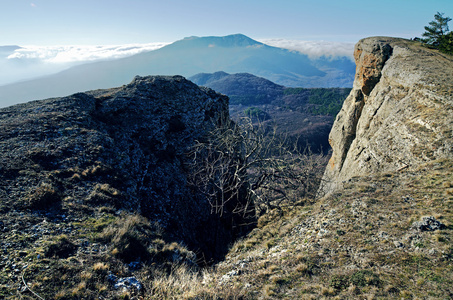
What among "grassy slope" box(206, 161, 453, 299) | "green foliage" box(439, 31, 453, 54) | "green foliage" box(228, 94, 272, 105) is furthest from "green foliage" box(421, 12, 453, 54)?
"green foliage" box(228, 94, 272, 105)

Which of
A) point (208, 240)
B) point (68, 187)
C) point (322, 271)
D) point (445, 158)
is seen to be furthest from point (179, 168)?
point (445, 158)

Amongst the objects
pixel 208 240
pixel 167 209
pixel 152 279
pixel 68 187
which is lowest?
pixel 208 240

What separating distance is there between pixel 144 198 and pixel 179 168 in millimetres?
3759

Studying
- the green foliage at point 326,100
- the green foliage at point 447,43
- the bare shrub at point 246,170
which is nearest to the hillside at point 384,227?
the bare shrub at point 246,170

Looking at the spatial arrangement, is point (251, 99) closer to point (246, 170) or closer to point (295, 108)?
point (295, 108)

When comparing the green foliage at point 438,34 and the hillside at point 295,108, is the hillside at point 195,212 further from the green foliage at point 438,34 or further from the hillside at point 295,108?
the hillside at point 295,108

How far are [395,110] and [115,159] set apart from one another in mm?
17713

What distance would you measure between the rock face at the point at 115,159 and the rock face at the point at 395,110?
9786mm

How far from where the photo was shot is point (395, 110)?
→ 48.7 feet

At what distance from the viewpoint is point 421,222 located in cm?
722

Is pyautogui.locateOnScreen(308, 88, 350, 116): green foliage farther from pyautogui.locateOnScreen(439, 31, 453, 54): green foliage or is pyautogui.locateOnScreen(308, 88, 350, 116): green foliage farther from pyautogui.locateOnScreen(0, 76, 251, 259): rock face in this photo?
pyautogui.locateOnScreen(0, 76, 251, 259): rock face

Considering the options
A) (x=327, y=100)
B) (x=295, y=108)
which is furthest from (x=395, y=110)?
(x=295, y=108)

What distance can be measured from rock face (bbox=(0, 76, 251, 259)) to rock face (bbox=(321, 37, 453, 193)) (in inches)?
385

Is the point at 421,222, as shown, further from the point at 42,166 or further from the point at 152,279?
the point at 42,166
